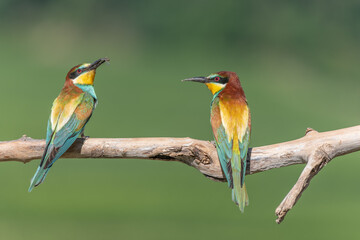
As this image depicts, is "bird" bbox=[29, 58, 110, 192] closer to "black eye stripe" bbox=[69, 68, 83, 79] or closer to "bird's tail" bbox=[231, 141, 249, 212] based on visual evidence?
"black eye stripe" bbox=[69, 68, 83, 79]

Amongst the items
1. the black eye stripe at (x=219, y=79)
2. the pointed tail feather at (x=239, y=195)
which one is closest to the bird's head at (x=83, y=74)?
the black eye stripe at (x=219, y=79)

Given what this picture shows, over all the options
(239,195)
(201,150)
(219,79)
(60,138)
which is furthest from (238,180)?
(60,138)

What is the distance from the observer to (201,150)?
1.73 m

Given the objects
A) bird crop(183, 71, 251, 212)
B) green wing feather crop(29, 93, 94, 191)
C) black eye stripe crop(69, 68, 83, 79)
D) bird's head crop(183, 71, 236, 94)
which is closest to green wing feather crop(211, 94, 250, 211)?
bird crop(183, 71, 251, 212)

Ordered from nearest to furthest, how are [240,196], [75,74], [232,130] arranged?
1. [240,196]
2. [232,130]
3. [75,74]

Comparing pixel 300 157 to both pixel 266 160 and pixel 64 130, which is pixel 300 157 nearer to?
pixel 266 160

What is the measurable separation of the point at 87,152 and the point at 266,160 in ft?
2.01

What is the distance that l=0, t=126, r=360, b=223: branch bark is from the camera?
171 centimetres

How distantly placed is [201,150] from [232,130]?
0.13m

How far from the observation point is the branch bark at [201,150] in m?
1.71

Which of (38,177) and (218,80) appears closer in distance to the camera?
(38,177)

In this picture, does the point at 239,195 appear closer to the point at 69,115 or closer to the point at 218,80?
the point at 218,80

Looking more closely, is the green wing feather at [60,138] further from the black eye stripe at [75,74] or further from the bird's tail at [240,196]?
the bird's tail at [240,196]

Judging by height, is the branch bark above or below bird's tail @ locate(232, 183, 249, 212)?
above
